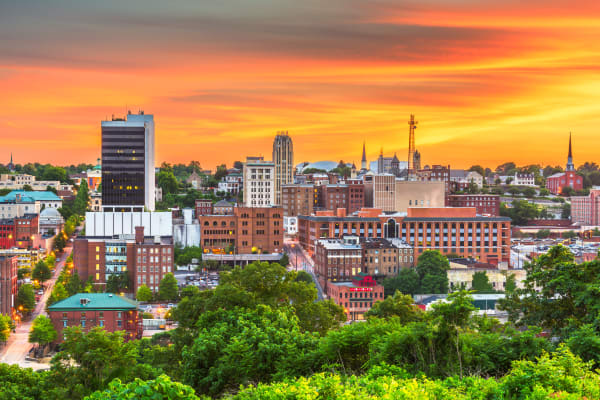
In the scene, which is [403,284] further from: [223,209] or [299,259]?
[223,209]

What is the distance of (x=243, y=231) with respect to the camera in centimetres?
9319

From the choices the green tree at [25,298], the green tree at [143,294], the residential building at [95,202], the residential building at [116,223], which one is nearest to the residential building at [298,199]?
the residential building at [95,202]

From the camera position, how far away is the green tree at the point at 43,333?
5504 cm

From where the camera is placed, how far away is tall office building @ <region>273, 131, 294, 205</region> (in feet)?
472

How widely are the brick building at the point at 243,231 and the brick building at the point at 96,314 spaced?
3535cm

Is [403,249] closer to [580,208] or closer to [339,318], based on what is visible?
[339,318]

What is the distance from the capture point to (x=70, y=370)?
24.7 meters

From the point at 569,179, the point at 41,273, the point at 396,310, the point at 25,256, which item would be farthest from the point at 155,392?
the point at 569,179

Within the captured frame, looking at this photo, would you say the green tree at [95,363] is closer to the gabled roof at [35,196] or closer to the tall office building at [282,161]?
the gabled roof at [35,196]

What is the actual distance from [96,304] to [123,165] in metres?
48.5

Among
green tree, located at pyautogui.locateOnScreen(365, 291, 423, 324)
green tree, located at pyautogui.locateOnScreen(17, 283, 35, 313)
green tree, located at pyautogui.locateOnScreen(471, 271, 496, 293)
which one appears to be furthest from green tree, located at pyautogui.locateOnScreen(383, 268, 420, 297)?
green tree, located at pyautogui.locateOnScreen(365, 291, 423, 324)

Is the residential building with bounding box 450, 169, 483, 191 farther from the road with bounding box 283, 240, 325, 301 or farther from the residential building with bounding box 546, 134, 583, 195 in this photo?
the road with bounding box 283, 240, 325, 301

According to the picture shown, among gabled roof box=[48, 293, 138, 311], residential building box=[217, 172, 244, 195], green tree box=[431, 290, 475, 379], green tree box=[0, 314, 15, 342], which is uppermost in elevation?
residential building box=[217, 172, 244, 195]

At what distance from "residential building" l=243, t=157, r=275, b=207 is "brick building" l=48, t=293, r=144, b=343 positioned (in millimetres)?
64341
